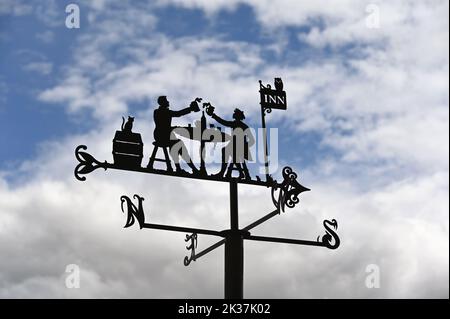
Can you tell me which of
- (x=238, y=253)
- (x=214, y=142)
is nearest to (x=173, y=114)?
(x=214, y=142)

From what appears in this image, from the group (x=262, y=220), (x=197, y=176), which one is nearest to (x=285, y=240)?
(x=262, y=220)

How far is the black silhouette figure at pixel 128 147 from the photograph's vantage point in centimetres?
582

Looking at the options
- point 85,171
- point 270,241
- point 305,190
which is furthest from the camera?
point 305,190

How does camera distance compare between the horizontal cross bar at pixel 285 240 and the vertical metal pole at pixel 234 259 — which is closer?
the vertical metal pole at pixel 234 259

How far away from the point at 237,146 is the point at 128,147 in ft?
4.02

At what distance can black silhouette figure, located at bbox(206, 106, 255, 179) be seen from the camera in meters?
6.27

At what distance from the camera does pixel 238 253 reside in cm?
583

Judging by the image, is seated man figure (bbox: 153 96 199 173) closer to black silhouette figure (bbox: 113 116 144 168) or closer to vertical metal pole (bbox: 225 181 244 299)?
black silhouette figure (bbox: 113 116 144 168)

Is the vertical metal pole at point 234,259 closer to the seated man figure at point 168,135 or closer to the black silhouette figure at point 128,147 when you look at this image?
the seated man figure at point 168,135

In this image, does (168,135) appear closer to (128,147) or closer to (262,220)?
(128,147)

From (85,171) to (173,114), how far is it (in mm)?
1167
